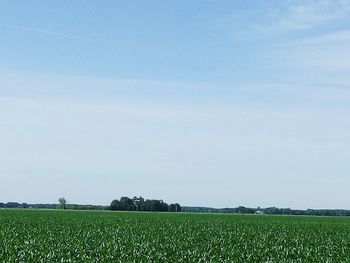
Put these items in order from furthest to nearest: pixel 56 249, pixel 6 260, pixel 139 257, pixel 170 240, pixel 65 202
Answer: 1. pixel 65 202
2. pixel 170 240
3. pixel 56 249
4. pixel 139 257
5. pixel 6 260

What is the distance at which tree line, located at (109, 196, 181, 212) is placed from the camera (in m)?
169

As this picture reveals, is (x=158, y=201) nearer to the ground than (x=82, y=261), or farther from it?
farther from it

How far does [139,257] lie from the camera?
25.0 meters

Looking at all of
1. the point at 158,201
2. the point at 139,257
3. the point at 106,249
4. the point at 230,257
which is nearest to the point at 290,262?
the point at 230,257

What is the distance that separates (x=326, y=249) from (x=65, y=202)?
556 feet

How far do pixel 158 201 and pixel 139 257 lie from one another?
144533 mm

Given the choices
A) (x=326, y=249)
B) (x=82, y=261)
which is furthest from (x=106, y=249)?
(x=326, y=249)

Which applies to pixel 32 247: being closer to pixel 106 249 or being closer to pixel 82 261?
pixel 106 249

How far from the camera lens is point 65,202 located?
195750 mm

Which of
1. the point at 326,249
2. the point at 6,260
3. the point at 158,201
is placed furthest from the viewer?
the point at 158,201

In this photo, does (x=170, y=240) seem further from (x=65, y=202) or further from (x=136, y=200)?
(x=65, y=202)

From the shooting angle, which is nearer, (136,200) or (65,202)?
(136,200)

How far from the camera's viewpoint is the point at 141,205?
170 m

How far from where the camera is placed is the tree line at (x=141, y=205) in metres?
169
